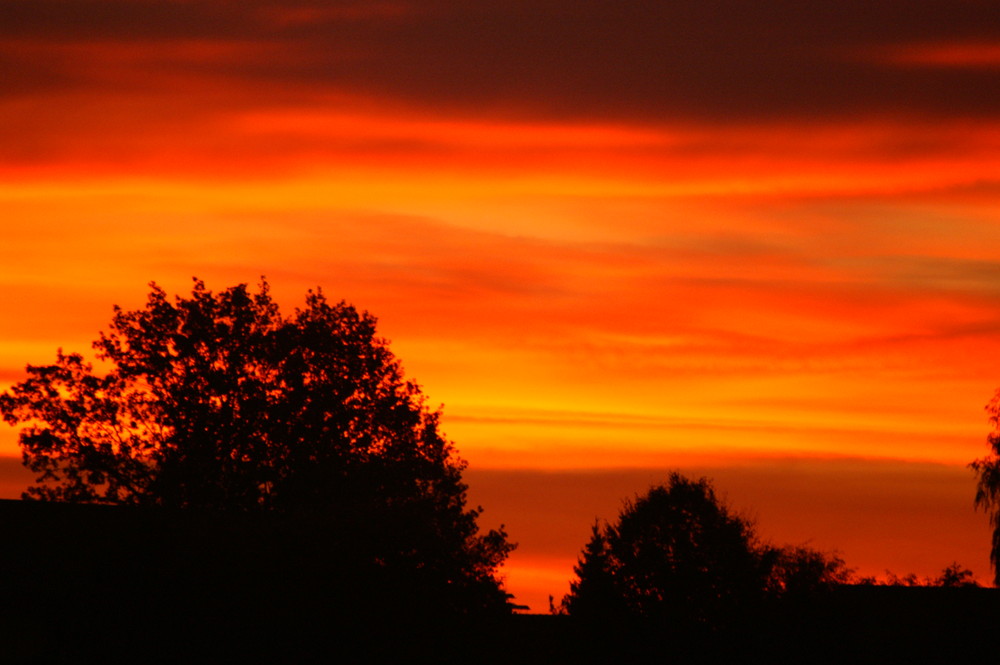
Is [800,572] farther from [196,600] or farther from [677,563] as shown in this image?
[196,600]

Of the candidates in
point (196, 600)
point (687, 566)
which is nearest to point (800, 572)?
point (687, 566)

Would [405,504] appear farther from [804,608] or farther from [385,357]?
[804,608]

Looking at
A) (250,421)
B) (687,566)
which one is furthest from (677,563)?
(250,421)

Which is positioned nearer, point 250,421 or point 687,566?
point 250,421

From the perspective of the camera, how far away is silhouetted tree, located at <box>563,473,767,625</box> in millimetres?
73250

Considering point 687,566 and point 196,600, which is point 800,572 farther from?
point 196,600

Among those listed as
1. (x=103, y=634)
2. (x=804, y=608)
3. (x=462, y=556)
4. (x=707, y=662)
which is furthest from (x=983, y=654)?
(x=103, y=634)

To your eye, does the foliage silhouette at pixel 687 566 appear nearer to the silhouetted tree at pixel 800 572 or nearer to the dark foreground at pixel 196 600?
the silhouetted tree at pixel 800 572

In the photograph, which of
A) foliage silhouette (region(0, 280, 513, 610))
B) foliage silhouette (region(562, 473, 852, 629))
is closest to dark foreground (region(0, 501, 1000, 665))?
foliage silhouette (region(0, 280, 513, 610))

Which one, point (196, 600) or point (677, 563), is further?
point (677, 563)

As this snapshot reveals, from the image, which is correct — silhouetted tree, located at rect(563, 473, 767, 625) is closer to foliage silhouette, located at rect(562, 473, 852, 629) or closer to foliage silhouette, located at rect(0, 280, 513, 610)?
foliage silhouette, located at rect(562, 473, 852, 629)

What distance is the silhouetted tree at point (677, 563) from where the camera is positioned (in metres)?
73.2

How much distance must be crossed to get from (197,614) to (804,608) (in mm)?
36208

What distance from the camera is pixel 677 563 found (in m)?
76.2
